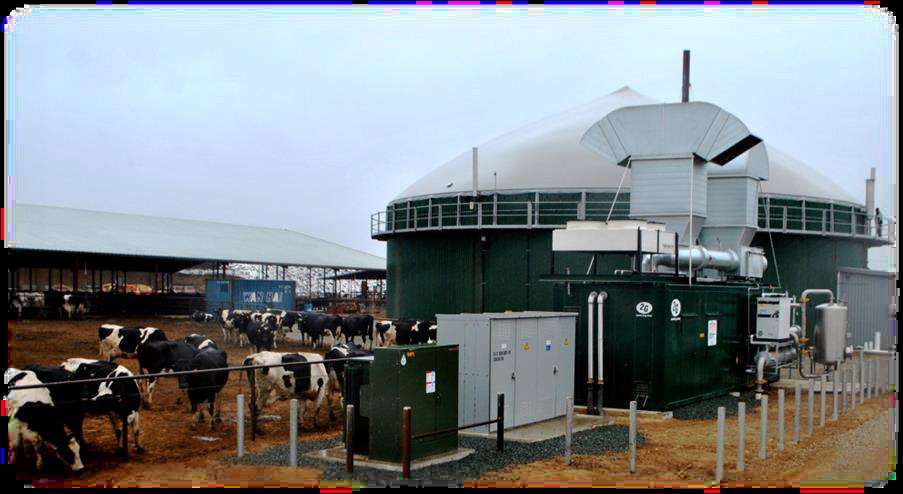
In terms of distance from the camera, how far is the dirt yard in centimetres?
1288

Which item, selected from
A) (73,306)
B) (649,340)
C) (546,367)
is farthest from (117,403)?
(73,306)

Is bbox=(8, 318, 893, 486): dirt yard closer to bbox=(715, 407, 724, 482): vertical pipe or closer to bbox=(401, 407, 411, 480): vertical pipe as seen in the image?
bbox=(715, 407, 724, 482): vertical pipe

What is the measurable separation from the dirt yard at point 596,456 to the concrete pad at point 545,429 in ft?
2.45

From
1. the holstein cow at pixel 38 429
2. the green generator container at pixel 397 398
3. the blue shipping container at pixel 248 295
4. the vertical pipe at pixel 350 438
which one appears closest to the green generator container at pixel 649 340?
the green generator container at pixel 397 398

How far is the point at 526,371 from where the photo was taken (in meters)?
17.9

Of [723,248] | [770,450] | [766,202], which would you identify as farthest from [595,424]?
[766,202]

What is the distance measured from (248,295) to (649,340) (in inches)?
1177

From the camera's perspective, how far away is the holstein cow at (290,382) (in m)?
17.0

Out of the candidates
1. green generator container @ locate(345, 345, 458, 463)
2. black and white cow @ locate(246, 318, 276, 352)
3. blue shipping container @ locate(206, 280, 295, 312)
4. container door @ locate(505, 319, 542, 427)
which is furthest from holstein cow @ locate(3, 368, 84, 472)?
blue shipping container @ locate(206, 280, 295, 312)

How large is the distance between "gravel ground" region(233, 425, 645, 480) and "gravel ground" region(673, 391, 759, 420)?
10.9 ft

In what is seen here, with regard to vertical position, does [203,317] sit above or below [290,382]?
below

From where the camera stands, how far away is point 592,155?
40375mm

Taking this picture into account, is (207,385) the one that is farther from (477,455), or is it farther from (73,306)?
(73,306)

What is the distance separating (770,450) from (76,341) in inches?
1099
